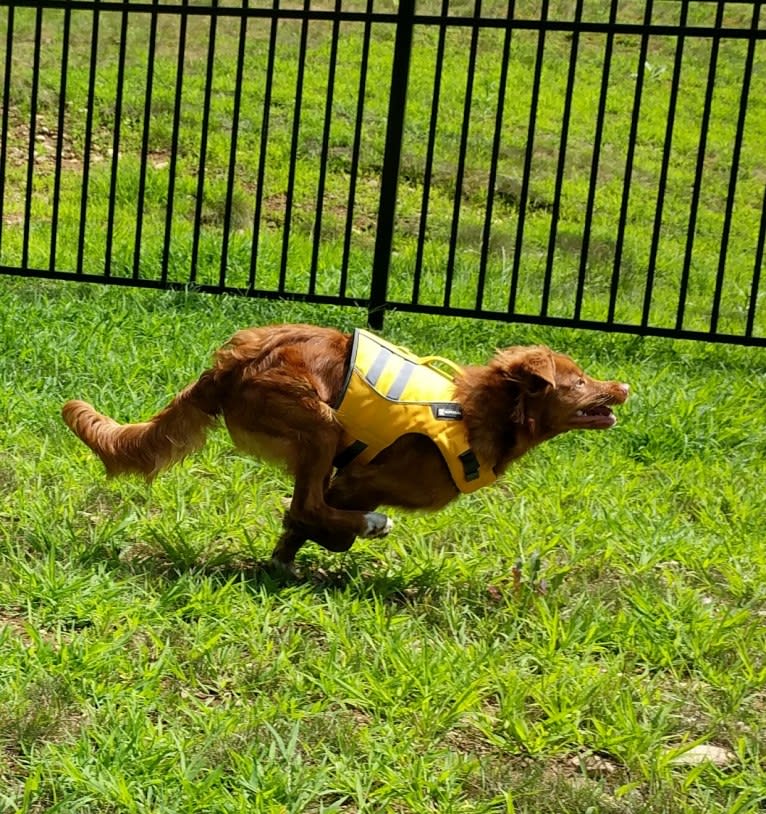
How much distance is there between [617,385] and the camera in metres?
4.60

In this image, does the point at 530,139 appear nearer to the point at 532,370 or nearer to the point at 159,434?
the point at 532,370

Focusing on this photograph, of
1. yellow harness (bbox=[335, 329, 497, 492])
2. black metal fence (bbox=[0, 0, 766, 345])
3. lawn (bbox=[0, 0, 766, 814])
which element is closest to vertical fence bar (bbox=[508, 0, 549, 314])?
black metal fence (bbox=[0, 0, 766, 345])

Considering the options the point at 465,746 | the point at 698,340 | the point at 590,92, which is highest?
the point at 590,92

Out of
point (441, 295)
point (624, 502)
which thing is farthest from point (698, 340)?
point (624, 502)

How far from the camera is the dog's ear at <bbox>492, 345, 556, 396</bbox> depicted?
175 inches

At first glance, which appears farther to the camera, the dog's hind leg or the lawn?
the dog's hind leg

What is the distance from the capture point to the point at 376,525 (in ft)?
14.8

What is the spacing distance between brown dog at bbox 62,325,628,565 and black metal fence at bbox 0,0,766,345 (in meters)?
3.24

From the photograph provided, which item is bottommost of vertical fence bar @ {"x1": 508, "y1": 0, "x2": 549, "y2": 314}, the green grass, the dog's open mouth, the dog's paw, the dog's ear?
the green grass

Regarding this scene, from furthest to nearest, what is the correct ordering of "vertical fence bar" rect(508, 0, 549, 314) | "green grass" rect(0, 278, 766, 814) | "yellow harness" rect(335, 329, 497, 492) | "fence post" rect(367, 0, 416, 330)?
"fence post" rect(367, 0, 416, 330) < "vertical fence bar" rect(508, 0, 549, 314) < "yellow harness" rect(335, 329, 497, 492) < "green grass" rect(0, 278, 766, 814)

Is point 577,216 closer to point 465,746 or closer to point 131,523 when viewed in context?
point 131,523

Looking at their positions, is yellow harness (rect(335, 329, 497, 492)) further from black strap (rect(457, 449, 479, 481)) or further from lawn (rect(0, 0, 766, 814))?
lawn (rect(0, 0, 766, 814))

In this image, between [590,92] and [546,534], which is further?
[590,92]

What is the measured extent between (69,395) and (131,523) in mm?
1524
